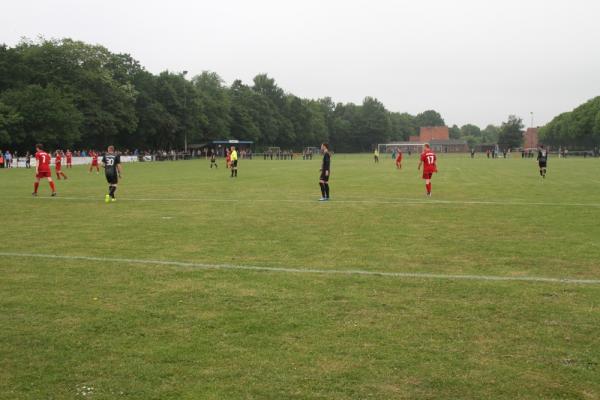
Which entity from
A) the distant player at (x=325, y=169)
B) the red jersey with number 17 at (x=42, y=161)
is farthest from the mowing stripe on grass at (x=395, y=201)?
the red jersey with number 17 at (x=42, y=161)

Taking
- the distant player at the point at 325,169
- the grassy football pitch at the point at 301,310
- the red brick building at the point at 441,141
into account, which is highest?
the red brick building at the point at 441,141

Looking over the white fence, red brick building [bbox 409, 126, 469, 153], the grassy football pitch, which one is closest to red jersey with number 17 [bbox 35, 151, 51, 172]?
the grassy football pitch

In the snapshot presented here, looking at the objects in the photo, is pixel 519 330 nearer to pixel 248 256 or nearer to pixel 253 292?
pixel 253 292

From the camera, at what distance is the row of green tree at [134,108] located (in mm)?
66750

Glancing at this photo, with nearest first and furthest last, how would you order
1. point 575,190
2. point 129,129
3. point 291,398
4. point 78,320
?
point 291,398 → point 78,320 → point 575,190 → point 129,129

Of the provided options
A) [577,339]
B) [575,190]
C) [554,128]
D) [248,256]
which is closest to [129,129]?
[575,190]

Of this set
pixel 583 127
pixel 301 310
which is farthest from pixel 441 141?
pixel 301 310

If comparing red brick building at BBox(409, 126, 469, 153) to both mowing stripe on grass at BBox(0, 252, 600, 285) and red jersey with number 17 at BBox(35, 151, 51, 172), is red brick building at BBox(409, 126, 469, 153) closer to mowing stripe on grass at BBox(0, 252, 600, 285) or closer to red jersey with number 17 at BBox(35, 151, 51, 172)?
red jersey with number 17 at BBox(35, 151, 51, 172)

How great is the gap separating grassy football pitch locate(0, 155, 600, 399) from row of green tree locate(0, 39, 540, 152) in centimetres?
5785

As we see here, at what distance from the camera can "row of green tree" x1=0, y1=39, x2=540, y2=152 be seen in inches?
2628

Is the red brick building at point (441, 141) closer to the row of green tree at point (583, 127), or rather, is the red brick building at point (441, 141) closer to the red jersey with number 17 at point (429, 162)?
the row of green tree at point (583, 127)

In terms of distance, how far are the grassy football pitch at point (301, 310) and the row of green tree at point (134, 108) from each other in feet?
190

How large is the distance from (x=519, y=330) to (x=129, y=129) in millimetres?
84458

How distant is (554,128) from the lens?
446ft
